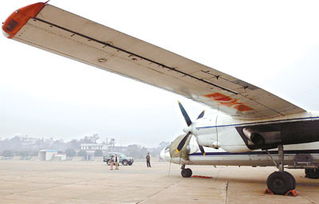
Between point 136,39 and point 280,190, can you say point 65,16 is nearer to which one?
point 136,39

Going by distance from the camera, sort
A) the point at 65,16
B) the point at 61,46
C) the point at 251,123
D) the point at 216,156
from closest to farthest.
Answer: the point at 65,16 < the point at 61,46 < the point at 251,123 < the point at 216,156

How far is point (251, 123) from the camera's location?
11.1 metres

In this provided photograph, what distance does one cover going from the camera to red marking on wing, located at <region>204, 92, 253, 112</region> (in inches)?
363

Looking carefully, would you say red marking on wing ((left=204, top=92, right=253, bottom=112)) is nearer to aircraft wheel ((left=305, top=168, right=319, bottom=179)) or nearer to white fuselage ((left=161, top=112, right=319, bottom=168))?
white fuselage ((left=161, top=112, right=319, bottom=168))

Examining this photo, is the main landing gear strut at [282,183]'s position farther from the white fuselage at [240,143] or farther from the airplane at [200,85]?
the white fuselage at [240,143]

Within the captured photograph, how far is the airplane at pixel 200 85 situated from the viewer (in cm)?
586

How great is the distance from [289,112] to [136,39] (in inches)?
272

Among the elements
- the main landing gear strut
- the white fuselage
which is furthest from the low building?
the main landing gear strut

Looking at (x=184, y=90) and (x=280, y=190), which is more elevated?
(x=184, y=90)

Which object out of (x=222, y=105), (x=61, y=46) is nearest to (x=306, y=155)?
(x=222, y=105)

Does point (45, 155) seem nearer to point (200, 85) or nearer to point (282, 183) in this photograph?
point (282, 183)

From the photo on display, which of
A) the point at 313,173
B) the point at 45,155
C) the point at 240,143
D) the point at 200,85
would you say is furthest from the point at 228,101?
the point at 45,155

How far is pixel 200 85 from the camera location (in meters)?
8.52

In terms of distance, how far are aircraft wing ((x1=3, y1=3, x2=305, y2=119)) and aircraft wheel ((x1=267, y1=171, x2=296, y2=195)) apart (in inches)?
89.5
